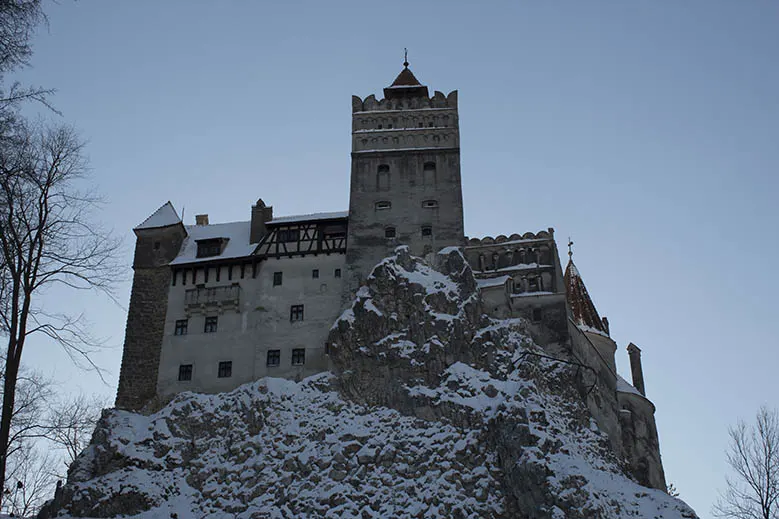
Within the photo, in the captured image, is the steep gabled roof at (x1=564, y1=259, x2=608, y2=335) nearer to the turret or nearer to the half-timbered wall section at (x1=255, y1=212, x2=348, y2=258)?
the half-timbered wall section at (x1=255, y1=212, x2=348, y2=258)

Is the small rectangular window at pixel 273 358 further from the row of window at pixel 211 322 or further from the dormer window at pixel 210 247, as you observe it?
the dormer window at pixel 210 247

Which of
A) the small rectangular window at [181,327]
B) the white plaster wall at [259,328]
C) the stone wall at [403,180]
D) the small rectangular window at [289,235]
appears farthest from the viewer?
the small rectangular window at [289,235]

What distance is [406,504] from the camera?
36969 millimetres

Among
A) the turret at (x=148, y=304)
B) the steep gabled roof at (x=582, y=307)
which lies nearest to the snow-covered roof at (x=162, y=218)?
the turret at (x=148, y=304)

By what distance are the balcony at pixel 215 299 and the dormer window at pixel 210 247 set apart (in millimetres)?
2702

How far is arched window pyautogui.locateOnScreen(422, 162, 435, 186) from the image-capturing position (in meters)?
48.8

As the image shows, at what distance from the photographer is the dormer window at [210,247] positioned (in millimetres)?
48656

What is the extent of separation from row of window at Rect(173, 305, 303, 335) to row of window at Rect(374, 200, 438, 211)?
7369 millimetres

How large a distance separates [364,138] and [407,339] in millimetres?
14149

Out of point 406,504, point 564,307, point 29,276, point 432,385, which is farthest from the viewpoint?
point 564,307

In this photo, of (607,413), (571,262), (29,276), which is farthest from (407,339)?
(29,276)

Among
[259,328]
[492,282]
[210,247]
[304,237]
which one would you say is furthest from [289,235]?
[492,282]

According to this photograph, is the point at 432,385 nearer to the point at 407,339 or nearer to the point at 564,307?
the point at 407,339

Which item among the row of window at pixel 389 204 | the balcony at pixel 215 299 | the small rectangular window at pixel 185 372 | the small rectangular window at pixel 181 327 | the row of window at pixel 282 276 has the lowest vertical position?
the small rectangular window at pixel 185 372
